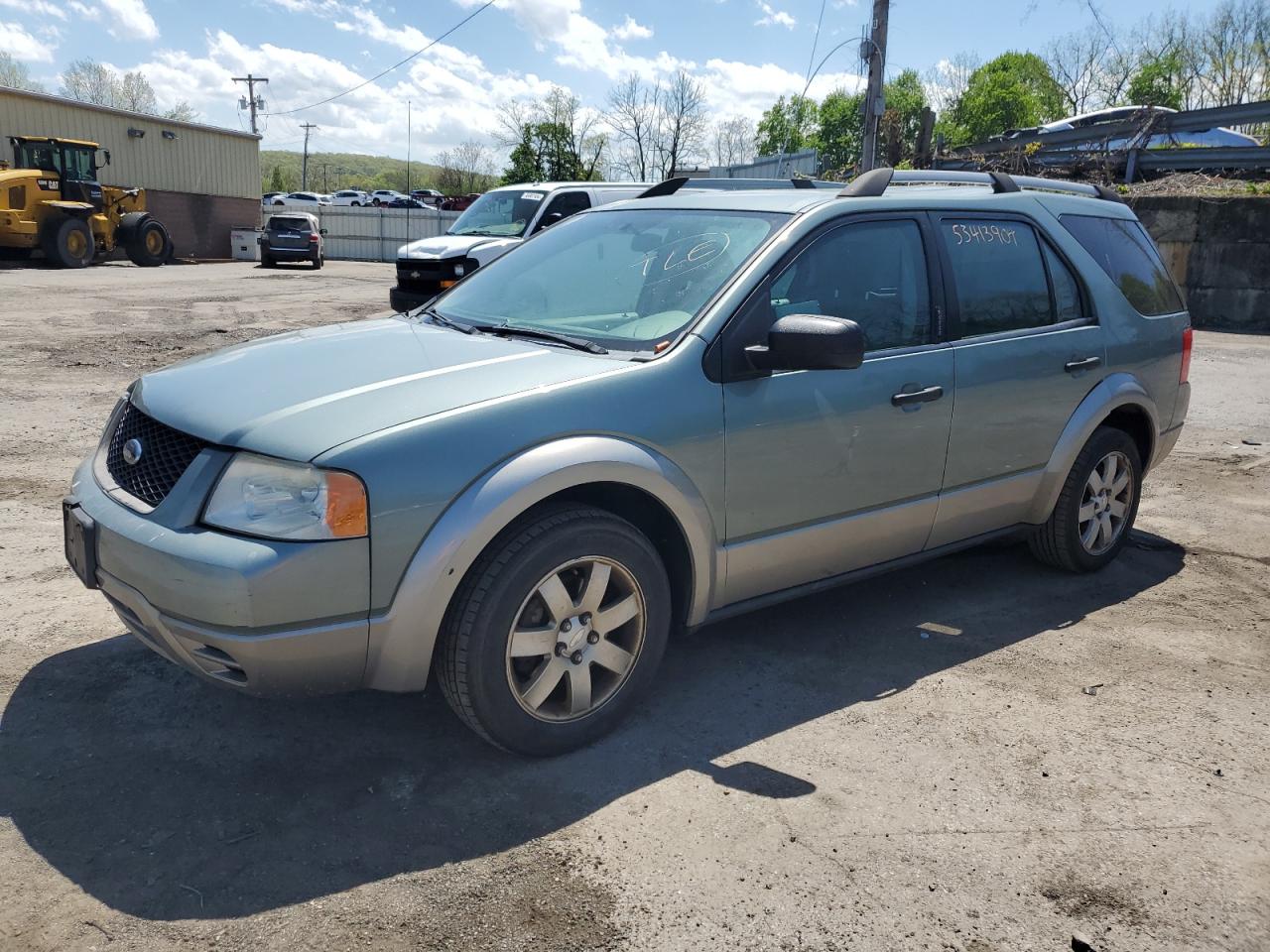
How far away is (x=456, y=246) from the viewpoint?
516 inches

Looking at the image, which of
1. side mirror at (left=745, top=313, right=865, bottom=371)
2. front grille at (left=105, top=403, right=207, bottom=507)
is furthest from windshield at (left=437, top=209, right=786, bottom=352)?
front grille at (left=105, top=403, right=207, bottom=507)

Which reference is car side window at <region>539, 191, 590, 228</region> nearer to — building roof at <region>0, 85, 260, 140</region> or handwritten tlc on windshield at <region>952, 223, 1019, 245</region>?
handwritten tlc on windshield at <region>952, 223, 1019, 245</region>

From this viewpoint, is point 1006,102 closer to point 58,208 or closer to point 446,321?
point 58,208

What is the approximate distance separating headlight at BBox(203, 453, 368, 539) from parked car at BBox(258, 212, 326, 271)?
92.5ft

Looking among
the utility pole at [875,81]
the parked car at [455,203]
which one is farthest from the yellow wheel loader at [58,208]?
the parked car at [455,203]

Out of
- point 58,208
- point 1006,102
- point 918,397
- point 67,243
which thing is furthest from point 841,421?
point 1006,102

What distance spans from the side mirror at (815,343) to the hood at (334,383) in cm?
54

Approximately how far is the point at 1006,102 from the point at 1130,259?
3183 inches

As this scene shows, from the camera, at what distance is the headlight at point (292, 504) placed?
278 cm

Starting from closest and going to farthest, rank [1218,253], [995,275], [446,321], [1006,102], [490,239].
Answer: [446,321] → [995,275] → [490,239] → [1218,253] → [1006,102]

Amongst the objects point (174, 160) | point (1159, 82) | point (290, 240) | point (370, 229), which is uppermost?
point (1159, 82)

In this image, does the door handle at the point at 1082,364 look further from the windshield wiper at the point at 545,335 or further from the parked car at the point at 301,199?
the parked car at the point at 301,199

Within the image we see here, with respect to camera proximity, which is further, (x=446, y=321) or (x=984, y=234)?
(x=984, y=234)

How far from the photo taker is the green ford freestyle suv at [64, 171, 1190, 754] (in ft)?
9.34
